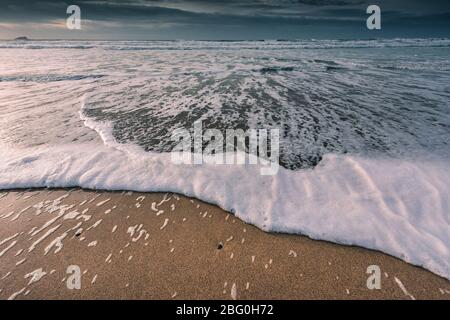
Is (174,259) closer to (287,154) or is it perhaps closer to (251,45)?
(287,154)

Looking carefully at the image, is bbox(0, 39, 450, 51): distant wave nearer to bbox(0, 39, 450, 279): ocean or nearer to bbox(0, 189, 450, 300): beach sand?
bbox(0, 39, 450, 279): ocean

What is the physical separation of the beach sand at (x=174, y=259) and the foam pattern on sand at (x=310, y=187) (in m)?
0.22

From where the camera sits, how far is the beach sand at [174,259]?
2.44m

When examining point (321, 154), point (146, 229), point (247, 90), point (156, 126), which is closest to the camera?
point (146, 229)

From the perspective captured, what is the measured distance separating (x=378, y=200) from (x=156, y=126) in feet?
Answer: 14.6

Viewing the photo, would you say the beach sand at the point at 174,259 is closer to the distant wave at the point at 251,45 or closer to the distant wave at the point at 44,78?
the distant wave at the point at 44,78

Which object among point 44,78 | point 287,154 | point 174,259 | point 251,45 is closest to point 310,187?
point 287,154

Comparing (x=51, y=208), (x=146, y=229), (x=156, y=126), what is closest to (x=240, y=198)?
(x=146, y=229)

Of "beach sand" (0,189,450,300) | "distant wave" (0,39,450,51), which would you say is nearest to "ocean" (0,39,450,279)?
"beach sand" (0,189,450,300)

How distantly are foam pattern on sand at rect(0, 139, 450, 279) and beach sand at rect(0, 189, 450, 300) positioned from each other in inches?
8.6

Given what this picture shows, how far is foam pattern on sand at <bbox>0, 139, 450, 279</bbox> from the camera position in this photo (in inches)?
117
